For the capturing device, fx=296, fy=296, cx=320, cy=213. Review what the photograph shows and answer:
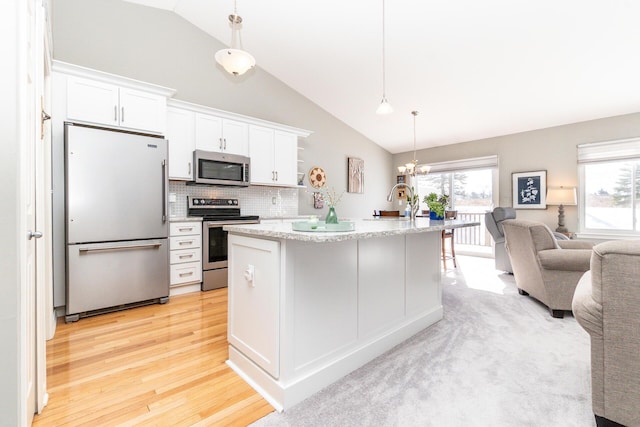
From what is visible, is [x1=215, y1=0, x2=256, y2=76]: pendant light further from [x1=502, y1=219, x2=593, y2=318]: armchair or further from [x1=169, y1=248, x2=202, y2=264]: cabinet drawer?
[x1=502, y1=219, x2=593, y2=318]: armchair

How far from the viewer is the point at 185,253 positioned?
3430 mm

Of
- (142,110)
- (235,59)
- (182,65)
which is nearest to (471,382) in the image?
(235,59)

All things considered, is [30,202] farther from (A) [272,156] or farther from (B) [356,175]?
(B) [356,175]

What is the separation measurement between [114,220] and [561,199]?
6.14m

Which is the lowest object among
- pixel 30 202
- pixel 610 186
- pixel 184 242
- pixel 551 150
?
pixel 184 242

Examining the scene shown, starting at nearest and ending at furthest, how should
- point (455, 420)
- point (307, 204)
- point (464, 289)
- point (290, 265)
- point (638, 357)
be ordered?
point (638, 357), point (455, 420), point (290, 265), point (464, 289), point (307, 204)

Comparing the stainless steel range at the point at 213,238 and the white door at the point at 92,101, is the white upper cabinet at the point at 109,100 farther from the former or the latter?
the stainless steel range at the point at 213,238

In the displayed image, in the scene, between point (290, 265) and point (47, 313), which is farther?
point (47, 313)

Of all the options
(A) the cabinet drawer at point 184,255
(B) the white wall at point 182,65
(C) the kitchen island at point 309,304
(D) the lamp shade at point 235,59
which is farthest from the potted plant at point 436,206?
(B) the white wall at point 182,65

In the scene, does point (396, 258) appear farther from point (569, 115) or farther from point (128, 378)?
point (569, 115)

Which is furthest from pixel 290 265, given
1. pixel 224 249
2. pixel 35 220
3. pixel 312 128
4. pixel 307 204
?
pixel 312 128

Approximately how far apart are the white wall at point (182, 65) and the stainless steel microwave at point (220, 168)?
0.94 metres

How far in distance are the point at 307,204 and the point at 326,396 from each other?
163 inches

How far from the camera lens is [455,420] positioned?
1.35 m
